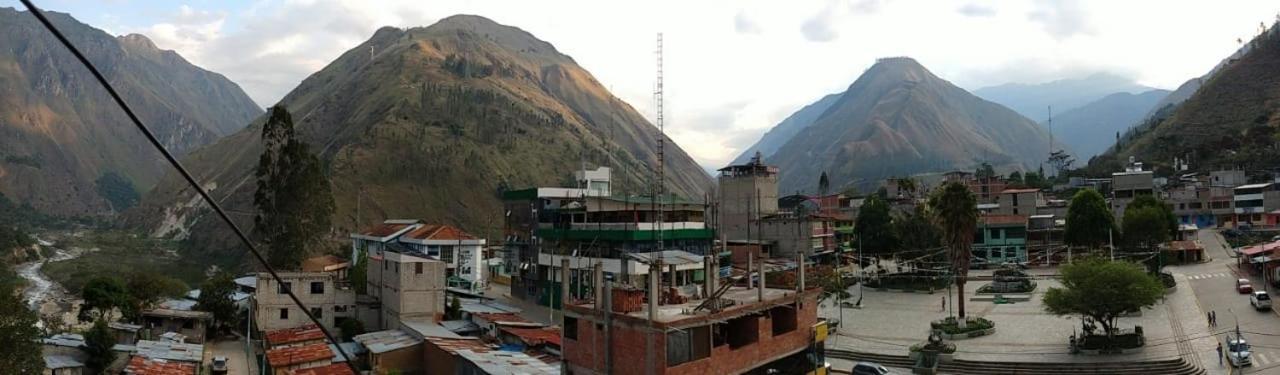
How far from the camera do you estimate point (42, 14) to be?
15.5 ft

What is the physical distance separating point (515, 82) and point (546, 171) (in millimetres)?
56678

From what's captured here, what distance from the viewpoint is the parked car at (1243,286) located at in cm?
3494

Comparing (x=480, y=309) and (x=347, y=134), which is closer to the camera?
(x=480, y=309)

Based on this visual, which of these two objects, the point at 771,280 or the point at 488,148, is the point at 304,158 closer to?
the point at 771,280

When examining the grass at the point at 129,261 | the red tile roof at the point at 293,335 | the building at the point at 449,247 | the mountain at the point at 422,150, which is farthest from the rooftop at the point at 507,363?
the mountain at the point at 422,150

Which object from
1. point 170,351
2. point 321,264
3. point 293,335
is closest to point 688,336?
point 293,335

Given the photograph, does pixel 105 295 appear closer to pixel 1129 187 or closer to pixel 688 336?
pixel 688 336

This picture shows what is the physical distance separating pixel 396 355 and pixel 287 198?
17746mm

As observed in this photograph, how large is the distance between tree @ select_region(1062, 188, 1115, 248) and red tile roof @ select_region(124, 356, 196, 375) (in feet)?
147

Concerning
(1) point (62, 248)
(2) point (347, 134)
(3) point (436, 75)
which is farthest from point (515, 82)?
(1) point (62, 248)

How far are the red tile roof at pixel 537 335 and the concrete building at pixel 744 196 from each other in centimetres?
3128

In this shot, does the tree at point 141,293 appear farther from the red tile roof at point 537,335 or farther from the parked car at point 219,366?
the red tile roof at point 537,335

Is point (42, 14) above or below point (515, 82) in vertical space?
below

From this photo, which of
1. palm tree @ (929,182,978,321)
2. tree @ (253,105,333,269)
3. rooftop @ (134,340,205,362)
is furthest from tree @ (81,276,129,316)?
palm tree @ (929,182,978,321)
